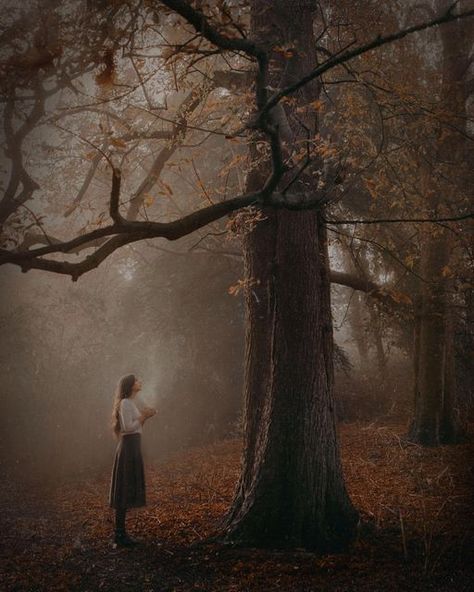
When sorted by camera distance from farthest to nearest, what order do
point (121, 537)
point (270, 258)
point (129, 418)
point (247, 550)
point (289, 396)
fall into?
point (129, 418) → point (121, 537) → point (270, 258) → point (289, 396) → point (247, 550)

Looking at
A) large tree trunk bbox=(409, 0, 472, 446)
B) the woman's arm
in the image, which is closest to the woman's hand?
the woman's arm

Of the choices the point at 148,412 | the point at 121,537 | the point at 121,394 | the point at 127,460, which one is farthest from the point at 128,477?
the point at 121,394

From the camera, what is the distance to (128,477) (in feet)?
19.7

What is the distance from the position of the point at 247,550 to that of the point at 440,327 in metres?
6.28

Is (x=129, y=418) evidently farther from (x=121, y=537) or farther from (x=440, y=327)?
(x=440, y=327)

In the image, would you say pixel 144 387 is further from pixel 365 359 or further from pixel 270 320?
pixel 270 320

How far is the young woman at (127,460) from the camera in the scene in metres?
5.89

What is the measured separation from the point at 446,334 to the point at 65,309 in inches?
544

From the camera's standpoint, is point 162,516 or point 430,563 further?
point 162,516

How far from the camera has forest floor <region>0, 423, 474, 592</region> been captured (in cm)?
414

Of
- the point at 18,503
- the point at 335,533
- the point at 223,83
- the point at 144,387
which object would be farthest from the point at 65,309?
the point at 335,533

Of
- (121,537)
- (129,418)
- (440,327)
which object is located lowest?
(121,537)

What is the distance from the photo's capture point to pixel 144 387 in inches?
696

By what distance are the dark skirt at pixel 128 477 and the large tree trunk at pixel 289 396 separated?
55.9 inches
